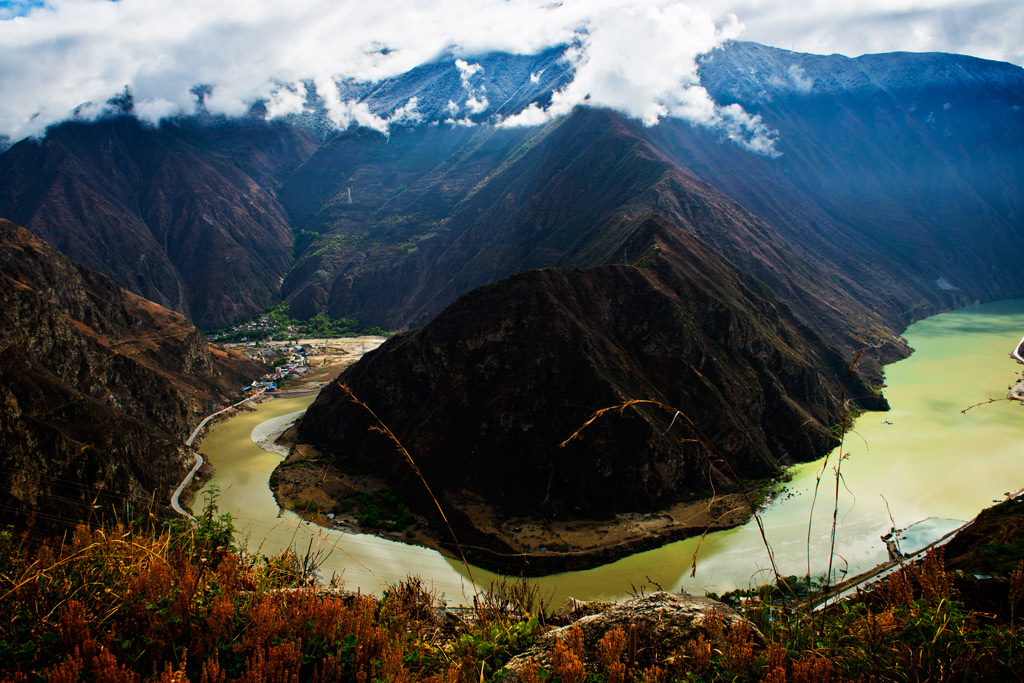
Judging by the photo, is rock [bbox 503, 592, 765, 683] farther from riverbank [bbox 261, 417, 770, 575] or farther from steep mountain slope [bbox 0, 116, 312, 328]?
steep mountain slope [bbox 0, 116, 312, 328]

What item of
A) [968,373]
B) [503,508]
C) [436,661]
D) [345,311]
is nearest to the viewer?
[436,661]

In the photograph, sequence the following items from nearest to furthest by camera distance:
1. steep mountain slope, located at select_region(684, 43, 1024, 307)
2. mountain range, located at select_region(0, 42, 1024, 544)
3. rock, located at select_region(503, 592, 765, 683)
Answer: rock, located at select_region(503, 592, 765, 683) < mountain range, located at select_region(0, 42, 1024, 544) < steep mountain slope, located at select_region(684, 43, 1024, 307)

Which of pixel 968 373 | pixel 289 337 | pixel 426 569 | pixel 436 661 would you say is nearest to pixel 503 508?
pixel 426 569

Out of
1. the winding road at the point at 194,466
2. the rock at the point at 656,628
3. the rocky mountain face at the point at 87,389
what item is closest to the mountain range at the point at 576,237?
the rock at the point at 656,628

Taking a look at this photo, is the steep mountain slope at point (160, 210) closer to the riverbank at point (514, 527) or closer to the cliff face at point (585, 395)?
the cliff face at point (585, 395)

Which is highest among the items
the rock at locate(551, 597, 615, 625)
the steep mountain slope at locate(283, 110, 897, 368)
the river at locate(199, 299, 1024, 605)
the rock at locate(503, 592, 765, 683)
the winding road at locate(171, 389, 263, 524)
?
the steep mountain slope at locate(283, 110, 897, 368)

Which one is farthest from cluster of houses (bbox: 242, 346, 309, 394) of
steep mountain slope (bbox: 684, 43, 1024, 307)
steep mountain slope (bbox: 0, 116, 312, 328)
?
steep mountain slope (bbox: 684, 43, 1024, 307)

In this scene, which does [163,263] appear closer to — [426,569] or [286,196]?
[286,196]
